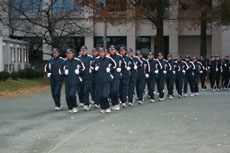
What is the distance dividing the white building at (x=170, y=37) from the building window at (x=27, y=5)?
3751mm

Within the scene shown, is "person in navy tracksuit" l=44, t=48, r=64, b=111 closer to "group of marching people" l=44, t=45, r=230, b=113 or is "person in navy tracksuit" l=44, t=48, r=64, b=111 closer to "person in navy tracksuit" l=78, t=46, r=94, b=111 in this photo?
"group of marching people" l=44, t=45, r=230, b=113

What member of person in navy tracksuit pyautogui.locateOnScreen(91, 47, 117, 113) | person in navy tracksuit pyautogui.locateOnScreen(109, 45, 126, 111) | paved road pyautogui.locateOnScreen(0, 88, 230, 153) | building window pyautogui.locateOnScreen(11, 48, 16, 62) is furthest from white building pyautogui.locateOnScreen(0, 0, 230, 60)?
paved road pyautogui.locateOnScreen(0, 88, 230, 153)

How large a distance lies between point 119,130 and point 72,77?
15.8 ft

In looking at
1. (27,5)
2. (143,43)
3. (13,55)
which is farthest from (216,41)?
(13,55)

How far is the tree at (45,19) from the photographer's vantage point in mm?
45556

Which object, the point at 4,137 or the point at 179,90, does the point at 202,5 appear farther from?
the point at 4,137

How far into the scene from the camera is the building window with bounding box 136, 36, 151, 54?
55.6 m

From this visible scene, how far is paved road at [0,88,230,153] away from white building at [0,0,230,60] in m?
35.1

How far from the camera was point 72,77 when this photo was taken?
661 inches

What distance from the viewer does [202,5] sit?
41.2 meters

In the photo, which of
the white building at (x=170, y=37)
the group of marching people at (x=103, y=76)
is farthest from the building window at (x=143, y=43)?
the group of marching people at (x=103, y=76)

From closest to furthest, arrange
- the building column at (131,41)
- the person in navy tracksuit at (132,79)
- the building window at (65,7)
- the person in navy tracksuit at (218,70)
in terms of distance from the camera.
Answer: the person in navy tracksuit at (132,79) → the person in navy tracksuit at (218,70) → the building window at (65,7) → the building column at (131,41)

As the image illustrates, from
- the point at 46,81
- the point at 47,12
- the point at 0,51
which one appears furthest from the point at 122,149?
the point at 47,12

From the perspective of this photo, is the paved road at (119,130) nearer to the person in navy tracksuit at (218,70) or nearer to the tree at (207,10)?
the person in navy tracksuit at (218,70)
